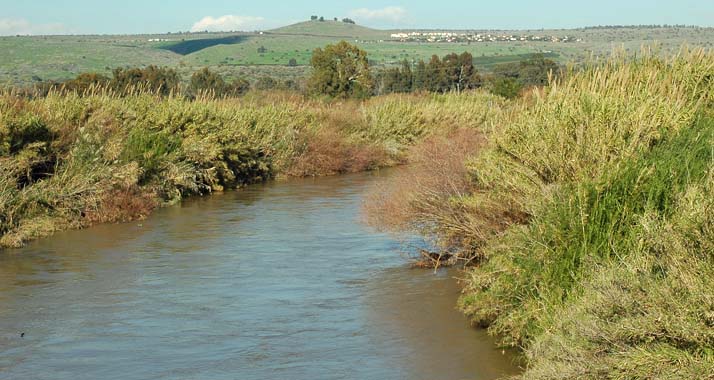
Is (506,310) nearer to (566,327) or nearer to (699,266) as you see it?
(566,327)

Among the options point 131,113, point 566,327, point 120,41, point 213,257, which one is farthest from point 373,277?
point 120,41

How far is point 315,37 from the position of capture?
16100 centimetres

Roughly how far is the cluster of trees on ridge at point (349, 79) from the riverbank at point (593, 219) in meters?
26.0

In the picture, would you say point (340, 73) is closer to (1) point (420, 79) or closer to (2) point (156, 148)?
(1) point (420, 79)

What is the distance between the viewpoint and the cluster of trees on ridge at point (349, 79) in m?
48.0

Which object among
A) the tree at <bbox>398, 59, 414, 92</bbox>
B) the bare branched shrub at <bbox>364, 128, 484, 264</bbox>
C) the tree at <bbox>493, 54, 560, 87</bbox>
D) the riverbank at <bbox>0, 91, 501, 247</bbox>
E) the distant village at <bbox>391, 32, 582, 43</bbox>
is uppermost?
the bare branched shrub at <bbox>364, 128, 484, 264</bbox>

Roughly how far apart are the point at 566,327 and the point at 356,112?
34021 millimetres

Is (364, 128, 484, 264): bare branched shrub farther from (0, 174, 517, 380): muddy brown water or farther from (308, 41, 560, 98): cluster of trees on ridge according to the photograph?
Result: (308, 41, 560, 98): cluster of trees on ridge

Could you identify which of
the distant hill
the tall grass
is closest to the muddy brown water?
the tall grass

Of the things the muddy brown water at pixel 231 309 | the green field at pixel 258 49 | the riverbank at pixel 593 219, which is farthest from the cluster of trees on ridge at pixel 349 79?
the riverbank at pixel 593 219

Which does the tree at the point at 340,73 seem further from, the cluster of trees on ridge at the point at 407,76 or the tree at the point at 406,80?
the tree at the point at 406,80

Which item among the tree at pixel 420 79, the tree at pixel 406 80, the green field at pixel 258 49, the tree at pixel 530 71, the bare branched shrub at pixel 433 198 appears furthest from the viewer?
the green field at pixel 258 49

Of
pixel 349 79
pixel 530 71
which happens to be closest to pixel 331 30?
pixel 530 71

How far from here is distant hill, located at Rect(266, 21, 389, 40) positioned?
170 meters
